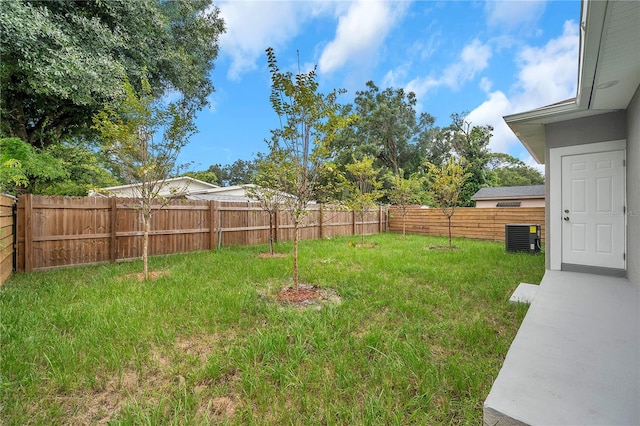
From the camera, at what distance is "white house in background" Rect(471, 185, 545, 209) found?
15.9 metres

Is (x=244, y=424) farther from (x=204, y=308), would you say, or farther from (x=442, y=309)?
(x=442, y=309)

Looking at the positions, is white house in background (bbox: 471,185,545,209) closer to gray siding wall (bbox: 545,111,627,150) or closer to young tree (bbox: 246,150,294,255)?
gray siding wall (bbox: 545,111,627,150)

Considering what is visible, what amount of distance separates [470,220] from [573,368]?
10.7m

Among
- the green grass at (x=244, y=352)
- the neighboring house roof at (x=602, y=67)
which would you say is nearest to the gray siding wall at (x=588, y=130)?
the neighboring house roof at (x=602, y=67)

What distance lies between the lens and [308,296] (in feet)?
12.5

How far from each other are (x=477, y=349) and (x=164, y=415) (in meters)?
2.45

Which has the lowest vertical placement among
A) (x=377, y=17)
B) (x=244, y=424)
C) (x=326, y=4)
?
(x=244, y=424)

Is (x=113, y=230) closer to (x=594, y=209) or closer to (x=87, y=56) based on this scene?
(x=87, y=56)

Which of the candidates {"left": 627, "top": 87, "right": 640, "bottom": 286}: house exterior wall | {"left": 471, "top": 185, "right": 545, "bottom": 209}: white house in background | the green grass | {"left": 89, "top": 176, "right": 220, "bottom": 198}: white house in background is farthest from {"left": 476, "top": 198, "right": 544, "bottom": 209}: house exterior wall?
{"left": 89, "top": 176, "right": 220, "bottom": 198}: white house in background

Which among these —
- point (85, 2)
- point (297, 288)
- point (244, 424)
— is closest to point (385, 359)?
point (244, 424)

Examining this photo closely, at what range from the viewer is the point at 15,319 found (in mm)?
2896

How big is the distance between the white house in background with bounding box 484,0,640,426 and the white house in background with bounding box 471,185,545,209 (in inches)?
467

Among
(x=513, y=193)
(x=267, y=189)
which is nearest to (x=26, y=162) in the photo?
(x=267, y=189)

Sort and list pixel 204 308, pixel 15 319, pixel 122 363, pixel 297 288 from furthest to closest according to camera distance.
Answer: pixel 297 288
pixel 204 308
pixel 15 319
pixel 122 363
